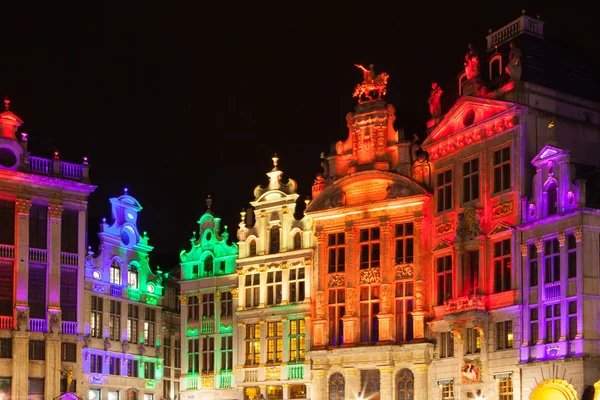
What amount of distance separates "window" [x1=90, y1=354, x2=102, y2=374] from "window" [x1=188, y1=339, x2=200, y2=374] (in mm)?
4488

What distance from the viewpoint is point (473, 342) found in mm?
50906

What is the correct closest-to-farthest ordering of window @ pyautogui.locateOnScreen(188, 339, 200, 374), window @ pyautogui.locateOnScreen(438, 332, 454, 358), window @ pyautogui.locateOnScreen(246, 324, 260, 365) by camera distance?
window @ pyautogui.locateOnScreen(438, 332, 454, 358)
window @ pyautogui.locateOnScreen(246, 324, 260, 365)
window @ pyautogui.locateOnScreen(188, 339, 200, 374)

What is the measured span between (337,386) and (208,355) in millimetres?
8658

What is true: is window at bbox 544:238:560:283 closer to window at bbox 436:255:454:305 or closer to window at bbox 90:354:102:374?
window at bbox 436:255:454:305

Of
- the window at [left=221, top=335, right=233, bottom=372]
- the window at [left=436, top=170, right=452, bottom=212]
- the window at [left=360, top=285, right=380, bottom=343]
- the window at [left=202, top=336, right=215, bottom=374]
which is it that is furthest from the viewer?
the window at [left=202, top=336, right=215, bottom=374]

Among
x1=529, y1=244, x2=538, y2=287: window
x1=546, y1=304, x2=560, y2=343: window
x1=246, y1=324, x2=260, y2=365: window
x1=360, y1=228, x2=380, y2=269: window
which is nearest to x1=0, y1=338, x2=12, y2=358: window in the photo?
x1=246, y1=324, x2=260, y2=365: window

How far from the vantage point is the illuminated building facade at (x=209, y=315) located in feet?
202

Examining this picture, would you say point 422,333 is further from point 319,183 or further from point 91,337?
point 91,337

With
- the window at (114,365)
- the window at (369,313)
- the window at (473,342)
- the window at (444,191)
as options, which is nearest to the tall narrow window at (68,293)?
the window at (114,365)

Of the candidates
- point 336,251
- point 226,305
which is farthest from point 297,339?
point 226,305

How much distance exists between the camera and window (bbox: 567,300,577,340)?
4588cm

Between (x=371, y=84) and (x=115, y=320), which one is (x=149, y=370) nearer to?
(x=115, y=320)

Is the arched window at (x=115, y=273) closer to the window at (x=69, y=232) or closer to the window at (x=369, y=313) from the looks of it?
the window at (x=69, y=232)

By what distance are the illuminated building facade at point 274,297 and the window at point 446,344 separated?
24.1 feet
